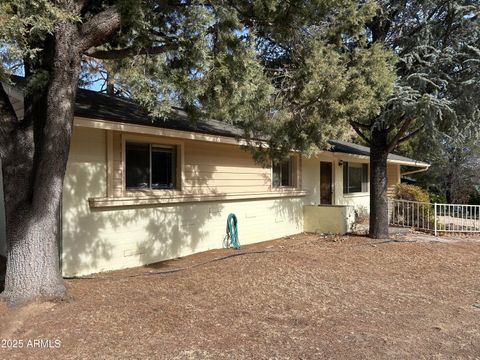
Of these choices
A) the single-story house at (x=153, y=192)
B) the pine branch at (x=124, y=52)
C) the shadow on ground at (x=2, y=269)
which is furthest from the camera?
the single-story house at (x=153, y=192)

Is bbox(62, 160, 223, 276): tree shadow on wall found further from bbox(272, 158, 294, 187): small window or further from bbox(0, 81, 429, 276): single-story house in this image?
bbox(272, 158, 294, 187): small window

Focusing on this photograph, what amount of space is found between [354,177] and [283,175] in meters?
5.31

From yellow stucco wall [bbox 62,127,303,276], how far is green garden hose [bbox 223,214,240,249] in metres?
0.15

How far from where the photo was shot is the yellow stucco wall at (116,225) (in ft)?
24.9

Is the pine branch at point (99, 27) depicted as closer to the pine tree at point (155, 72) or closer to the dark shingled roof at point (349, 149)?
the pine tree at point (155, 72)

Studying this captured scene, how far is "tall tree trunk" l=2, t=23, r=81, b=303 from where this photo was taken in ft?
17.8

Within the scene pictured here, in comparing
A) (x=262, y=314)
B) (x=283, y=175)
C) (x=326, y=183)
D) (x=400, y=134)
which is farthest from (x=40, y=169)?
(x=326, y=183)

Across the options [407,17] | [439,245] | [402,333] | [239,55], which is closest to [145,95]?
[239,55]

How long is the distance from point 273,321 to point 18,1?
437 centimetres

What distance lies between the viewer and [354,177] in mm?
17797

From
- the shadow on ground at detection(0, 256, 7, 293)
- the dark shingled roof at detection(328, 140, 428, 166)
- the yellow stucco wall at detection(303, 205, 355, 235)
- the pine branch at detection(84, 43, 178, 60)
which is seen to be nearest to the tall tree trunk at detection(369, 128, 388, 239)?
the yellow stucco wall at detection(303, 205, 355, 235)

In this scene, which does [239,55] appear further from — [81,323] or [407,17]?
[407,17]

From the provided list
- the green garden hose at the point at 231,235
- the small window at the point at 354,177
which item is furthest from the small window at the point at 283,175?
the small window at the point at 354,177

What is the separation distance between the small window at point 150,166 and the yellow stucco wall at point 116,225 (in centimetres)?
50
